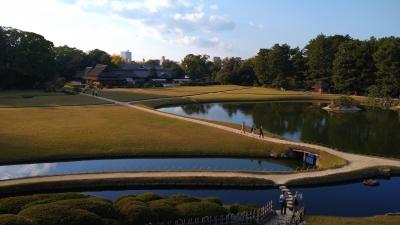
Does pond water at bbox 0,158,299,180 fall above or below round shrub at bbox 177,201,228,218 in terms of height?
below

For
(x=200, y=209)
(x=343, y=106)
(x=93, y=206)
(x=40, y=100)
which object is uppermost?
(x=343, y=106)

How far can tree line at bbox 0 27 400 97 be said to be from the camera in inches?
3295

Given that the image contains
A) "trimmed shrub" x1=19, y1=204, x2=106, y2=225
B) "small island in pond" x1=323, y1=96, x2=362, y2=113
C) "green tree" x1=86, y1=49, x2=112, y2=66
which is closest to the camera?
"trimmed shrub" x1=19, y1=204, x2=106, y2=225

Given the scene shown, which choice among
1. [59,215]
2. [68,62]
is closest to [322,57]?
[68,62]

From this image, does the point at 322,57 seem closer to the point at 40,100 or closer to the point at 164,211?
the point at 40,100

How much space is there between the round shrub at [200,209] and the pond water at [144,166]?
12.9 m

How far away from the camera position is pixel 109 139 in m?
37.6

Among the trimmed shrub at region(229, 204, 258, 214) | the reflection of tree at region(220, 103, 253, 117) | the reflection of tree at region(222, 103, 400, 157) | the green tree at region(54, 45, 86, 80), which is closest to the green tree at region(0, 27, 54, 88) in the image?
the green tree at region(54, 45, 86, 80)

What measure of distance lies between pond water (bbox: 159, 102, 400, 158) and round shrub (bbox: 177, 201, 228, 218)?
25976 mm

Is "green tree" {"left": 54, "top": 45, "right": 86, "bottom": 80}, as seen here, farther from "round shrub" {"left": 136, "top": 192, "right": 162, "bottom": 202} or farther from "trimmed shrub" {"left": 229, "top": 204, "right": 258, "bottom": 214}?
"trimmed shrub" {"left": 229, "top": 204, "right": 258, "bottom": 214}

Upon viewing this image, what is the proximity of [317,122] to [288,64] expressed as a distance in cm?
5110

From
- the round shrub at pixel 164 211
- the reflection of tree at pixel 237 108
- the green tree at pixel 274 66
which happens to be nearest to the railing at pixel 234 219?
the round shrub at pixel 164 211

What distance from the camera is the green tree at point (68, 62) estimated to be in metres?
117

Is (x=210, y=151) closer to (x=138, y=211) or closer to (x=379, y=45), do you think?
(x=138, y=211)
